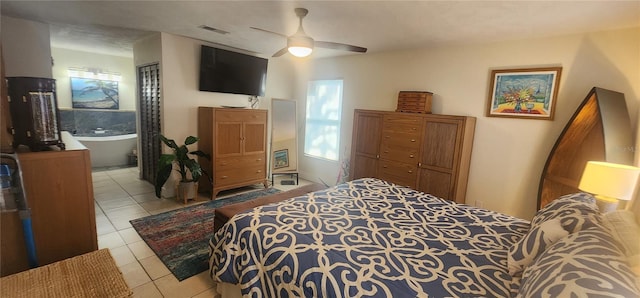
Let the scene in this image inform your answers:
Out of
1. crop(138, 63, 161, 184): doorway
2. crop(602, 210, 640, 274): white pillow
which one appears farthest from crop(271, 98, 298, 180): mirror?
crop(602, 210, 640, 274): white pillow

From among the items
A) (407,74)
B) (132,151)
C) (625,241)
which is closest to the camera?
(625,241)

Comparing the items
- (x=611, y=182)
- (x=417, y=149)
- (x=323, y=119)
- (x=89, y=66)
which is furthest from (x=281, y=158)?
(x=89, y=66)

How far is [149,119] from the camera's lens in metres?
4.16

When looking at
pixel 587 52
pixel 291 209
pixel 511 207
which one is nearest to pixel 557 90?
pixel 587 52

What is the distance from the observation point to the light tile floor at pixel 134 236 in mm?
2059

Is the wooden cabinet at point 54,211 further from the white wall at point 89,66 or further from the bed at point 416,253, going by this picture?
the white wall at point 89,66

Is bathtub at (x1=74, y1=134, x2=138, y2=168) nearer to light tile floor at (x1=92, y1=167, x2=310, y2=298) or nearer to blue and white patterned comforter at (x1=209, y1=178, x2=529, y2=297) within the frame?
light tile floor at (x1=92, y1=167, x2=310, y2=298)

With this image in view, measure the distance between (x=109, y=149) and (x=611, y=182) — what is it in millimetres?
7072

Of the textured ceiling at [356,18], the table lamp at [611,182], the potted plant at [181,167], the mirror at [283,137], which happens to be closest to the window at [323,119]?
the mirror at [283,137]

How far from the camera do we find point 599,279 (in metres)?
0.87

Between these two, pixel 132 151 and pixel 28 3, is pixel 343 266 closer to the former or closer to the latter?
pixel 28 3

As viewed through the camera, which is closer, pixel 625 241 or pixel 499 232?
pixel 625 241

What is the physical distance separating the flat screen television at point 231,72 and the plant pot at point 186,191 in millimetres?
1399

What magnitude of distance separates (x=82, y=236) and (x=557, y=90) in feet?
14.3
